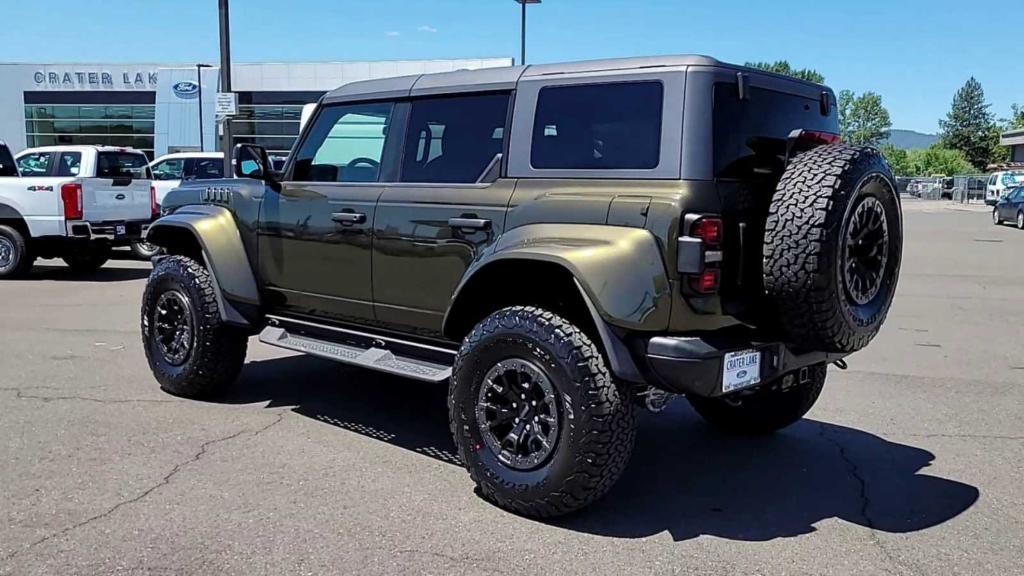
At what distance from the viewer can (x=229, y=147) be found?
50.1 feet

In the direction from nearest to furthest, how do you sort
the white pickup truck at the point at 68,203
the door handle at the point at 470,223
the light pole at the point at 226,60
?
the door handle at the point at 470,223 < the white pickup truck at the point at 68,203 < the light pole at the point at 226,60

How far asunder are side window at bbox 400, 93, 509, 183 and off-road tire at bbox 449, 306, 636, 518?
3.06 feet

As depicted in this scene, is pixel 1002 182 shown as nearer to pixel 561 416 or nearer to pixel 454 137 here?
pixel 454 137

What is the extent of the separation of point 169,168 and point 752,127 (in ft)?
55.1

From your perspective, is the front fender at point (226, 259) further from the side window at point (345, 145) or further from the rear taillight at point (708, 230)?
the rear taillight at point (708, 230)

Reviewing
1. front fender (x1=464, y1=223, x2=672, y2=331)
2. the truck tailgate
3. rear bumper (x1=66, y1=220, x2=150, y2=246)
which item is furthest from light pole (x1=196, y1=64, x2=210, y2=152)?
front fender (x1=464, y1=223, x2=672, y2=331)

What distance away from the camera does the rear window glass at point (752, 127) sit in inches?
158

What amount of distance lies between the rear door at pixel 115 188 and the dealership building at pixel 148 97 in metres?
27.8

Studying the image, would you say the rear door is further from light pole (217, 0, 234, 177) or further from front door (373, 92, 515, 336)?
front door (373, 92, 515, 336)

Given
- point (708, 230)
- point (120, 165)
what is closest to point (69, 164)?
point (120, 165)

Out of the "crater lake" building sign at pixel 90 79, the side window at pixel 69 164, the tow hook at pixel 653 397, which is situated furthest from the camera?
the "crater lake" building sign at pixel 90 79

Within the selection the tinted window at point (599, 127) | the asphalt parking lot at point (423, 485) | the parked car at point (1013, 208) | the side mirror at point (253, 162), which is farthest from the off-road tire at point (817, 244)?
the parked car at point (1013, 208)

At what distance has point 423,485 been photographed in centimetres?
461

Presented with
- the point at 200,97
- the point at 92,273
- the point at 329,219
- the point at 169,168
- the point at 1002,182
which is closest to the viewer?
the point at 329,219
